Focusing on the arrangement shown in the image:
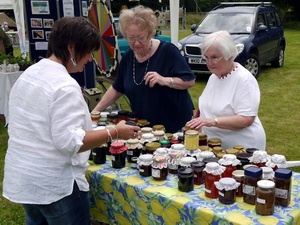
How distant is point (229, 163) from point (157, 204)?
0.35 metres

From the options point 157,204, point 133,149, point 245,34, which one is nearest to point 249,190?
point 157,204

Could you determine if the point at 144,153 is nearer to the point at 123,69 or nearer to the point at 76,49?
the point at 76,49

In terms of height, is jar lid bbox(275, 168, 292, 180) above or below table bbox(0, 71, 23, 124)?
above

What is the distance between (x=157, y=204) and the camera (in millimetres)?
1618

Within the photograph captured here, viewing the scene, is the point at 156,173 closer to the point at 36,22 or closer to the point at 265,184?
the point at 265,184

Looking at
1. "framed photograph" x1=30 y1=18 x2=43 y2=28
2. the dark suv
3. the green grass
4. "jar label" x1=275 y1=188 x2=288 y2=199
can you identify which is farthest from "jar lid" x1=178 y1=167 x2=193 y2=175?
the dark suv

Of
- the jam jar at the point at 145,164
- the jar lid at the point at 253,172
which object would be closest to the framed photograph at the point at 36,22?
the jam jar at the point at 145,164

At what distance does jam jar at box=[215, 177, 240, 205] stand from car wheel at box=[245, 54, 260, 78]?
642cm

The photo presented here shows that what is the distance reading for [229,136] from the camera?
2.14 metres

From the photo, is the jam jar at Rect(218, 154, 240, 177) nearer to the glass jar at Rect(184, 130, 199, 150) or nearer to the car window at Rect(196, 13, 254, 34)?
the glass jar at Rect(184, 130, 199, 150)

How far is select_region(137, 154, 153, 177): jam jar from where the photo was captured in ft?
5.76

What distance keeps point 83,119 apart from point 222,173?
611 millimetres

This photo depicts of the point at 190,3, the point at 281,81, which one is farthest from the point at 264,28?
the point at 190,3

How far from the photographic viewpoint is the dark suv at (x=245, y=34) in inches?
298
